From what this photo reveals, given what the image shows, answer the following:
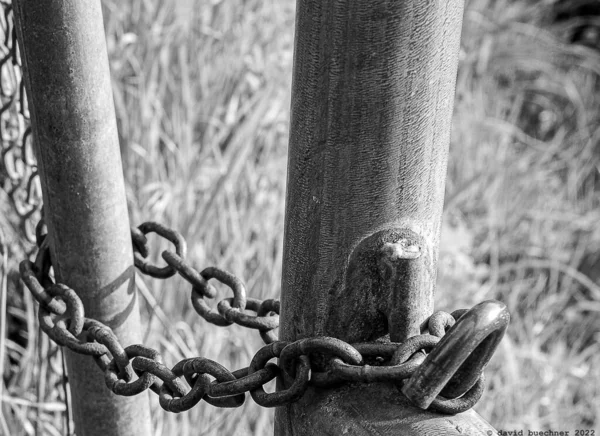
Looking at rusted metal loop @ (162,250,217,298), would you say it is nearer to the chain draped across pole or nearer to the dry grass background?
the chain draped across pole

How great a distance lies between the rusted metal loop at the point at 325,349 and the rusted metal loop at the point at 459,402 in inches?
2.8

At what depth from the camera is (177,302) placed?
1.61 meters

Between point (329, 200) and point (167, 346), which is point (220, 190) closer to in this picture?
point (167, 346)

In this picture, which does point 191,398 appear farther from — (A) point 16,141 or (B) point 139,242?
(A) point 16,141

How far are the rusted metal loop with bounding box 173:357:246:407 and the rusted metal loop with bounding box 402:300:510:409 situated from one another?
173mm

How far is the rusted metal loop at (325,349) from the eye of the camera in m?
0.59

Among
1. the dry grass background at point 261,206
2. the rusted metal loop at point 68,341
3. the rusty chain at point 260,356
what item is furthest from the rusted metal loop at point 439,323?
the dry grass background at point 261,206

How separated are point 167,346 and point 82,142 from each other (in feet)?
2.59

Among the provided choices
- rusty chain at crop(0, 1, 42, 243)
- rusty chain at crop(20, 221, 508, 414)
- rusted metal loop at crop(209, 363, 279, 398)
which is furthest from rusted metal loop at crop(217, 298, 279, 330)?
rusty chain at crop(0, 1, 42, 243)

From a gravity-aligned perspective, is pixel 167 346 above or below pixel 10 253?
below

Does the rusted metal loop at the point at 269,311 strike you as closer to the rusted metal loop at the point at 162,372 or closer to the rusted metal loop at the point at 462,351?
the rusted metal loop at the point at 162,372

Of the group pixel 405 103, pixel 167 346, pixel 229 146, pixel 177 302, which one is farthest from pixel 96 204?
pixel 229 146

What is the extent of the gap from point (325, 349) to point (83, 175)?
0.33 m

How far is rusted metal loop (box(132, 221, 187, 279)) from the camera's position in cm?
83
